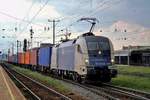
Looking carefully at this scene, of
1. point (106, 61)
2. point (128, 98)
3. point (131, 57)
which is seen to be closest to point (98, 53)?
point (106, 61)

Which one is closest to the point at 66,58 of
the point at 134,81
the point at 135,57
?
the point at 134,81

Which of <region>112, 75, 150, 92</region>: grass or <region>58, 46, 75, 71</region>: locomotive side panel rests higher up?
<region>58, 46, 75, 71</region>: locomotive side panel

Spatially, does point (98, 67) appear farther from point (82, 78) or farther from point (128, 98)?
point (128, 98)

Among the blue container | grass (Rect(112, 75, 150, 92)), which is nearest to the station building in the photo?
the blue container

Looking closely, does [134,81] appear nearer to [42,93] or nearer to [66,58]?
[66,58]

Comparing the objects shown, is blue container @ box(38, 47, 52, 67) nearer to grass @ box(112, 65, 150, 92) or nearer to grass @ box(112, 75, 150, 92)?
grass @ box(112, 65, 150, 92)

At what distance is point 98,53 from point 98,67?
3.59 ft

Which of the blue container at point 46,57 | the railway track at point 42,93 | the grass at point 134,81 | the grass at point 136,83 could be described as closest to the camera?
the railway track at point 42,93

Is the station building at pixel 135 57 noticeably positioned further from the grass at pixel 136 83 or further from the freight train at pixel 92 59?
the freight train at pixel 92 59

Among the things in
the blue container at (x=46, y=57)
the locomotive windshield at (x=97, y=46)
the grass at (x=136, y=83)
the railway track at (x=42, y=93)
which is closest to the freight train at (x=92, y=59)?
the locomotive windshield at (x=97, y=46)

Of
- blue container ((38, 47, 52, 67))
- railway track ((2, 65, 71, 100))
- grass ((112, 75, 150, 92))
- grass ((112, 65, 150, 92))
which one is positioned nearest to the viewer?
railway track ((2, 65, 71, 100))

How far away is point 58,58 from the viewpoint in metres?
39.2

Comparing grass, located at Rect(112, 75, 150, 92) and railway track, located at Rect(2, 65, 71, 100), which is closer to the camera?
railway track, located at Rect(2, 65, 71, 100)

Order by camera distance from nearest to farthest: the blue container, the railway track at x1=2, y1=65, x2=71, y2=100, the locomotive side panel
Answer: the railway track at x1=2, y1=65, x2=71, y2=100
the locomotive side panel
the blue container
